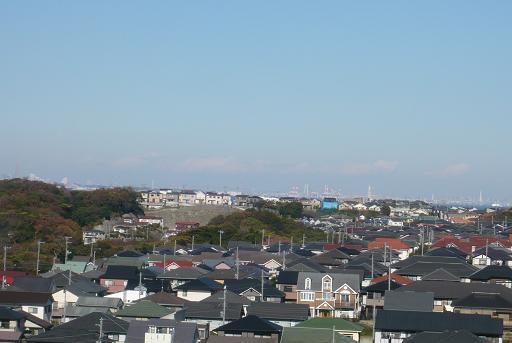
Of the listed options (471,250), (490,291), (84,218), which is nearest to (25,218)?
(84,218)

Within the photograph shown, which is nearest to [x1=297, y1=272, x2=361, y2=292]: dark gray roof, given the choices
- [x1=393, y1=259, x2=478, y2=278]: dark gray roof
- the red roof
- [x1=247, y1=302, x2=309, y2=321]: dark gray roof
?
[x1=247, y1=302, x2=309, y2=321]: dark gray roof

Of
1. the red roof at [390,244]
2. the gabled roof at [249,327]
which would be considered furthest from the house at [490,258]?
the gabled roof at [249,327]

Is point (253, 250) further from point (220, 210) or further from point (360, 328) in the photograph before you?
point (220, 210)

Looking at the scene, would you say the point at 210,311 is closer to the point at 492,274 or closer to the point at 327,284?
the point at 327,284

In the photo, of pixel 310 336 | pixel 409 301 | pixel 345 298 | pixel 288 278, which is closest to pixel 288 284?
pixel 288 278

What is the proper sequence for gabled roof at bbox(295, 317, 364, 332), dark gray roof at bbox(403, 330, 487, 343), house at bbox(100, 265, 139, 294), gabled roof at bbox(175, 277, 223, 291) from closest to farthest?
dark gray roof at bbox(403, 330, 487, 343), gabled roof at bbox(295, 317, 364, 332), gabled roof at bbox(175, 277, 223, 291), house at bbox(100, 265, 139, 294)

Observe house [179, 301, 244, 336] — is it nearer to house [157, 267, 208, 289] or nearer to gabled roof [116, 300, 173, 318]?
gabled roof [116, 300, 173, 318]
